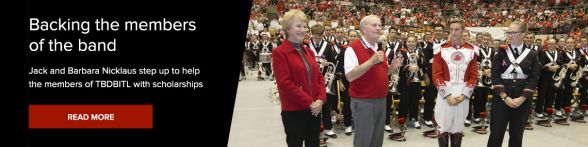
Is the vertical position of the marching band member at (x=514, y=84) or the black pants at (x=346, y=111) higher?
the marching band member at (x=514, y=84)

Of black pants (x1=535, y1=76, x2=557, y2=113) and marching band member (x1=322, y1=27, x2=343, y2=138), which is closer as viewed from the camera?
marching band member (x1=322, y1=27, x2=343, y2=138)

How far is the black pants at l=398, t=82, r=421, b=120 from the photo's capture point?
244 inches

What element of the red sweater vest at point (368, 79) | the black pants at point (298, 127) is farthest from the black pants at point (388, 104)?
the black pants at point (298, 127)

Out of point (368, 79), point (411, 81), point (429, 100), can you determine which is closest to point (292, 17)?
point (368, 79)

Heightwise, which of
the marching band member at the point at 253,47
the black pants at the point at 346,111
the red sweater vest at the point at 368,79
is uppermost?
the marching band member at the point at 253,47

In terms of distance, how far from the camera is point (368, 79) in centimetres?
354

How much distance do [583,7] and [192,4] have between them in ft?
68.2

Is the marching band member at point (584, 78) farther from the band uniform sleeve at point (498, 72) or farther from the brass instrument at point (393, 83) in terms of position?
the band uniform sleeve at point (498, 72)

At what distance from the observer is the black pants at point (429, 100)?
640 cm

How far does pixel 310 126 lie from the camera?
3471mm

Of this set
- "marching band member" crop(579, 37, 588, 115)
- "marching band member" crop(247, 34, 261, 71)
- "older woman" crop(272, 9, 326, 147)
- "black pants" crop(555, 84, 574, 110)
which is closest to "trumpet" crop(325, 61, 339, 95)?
"older woman" crop(272, 9, 326, 147)

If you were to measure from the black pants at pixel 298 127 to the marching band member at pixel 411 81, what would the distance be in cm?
294

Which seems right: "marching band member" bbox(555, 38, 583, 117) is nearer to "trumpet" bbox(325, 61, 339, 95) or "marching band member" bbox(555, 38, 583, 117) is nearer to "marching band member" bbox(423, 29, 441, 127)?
"marching band member" bbox(423, 29, 441, 127)

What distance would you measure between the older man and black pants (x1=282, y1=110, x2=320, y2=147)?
405mm
